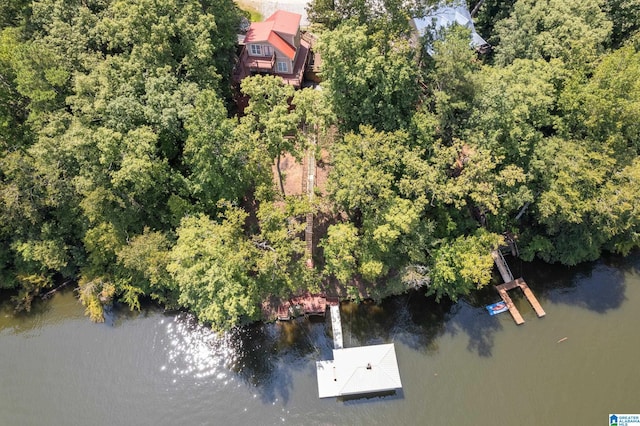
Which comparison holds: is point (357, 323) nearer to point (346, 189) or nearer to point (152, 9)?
point (346, 189)

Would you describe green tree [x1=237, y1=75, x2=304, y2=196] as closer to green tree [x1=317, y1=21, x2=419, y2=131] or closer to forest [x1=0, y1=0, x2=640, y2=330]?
forest [x1=0, y1=0, x2=640, y2=330]

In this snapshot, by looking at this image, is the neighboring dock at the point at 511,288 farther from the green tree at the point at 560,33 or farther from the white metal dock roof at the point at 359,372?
the green tree at the point at 560,33

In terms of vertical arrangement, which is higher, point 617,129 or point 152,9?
point 152,9

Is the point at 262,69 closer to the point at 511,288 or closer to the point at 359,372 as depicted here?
the point at 359,372

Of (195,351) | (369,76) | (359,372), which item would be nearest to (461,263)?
(359,372)

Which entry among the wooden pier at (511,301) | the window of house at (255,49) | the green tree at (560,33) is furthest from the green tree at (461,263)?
the window of house at (255,49)

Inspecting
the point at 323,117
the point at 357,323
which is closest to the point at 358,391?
the point at 357,323
